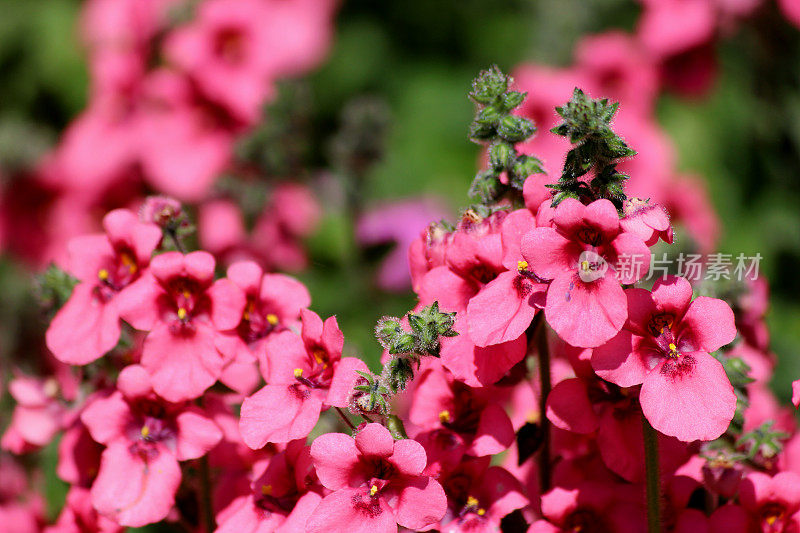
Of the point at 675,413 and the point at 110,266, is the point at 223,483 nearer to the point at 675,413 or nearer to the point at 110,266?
the point at 110,266

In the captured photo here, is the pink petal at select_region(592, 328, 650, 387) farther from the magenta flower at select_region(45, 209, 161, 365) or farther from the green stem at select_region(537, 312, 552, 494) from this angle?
the magenta flower at select_region(45, 209, 161, 365)

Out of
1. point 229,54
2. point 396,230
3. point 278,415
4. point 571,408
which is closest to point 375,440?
point 278,415

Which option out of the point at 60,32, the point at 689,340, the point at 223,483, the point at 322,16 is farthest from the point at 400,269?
the point at 60,32

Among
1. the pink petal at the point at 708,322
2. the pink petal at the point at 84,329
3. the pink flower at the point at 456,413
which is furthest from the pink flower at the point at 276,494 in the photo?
the pink petal at the point at 708,322

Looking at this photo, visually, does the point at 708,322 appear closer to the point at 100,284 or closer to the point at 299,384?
the point at 299,384

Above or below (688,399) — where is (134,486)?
below

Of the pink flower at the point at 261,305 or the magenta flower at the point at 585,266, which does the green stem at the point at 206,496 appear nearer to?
the pink flower at the point at 261,305
